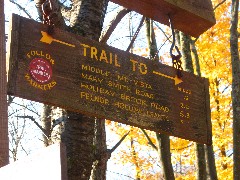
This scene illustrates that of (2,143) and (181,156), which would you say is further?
(181,156)

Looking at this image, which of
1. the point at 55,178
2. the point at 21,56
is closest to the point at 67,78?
the point at 21,56

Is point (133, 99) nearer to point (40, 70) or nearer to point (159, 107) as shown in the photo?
point (159, 107)

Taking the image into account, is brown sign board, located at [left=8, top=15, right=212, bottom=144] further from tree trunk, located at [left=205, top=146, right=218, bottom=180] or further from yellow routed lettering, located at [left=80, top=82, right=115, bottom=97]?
tree trunk, located at [left=205, top=146, right=218, bottom=180]

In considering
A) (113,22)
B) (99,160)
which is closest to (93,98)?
(113,22)

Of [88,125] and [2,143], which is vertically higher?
[88,125]

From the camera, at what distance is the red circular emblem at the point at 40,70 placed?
1761mm

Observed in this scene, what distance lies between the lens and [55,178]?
2.27 ft

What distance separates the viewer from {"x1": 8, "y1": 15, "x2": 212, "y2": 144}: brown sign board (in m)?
1.77

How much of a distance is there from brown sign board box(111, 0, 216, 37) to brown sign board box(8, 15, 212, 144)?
0.40 metres

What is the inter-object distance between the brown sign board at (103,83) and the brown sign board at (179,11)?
0.40m

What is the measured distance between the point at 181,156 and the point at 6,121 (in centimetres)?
966

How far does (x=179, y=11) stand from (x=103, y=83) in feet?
2.66

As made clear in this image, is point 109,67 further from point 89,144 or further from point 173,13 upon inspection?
point 89,144

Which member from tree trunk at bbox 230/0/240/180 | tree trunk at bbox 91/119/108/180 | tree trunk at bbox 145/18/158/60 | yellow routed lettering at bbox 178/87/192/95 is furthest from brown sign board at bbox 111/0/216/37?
tree trunk at bbox 145/18/158/60
